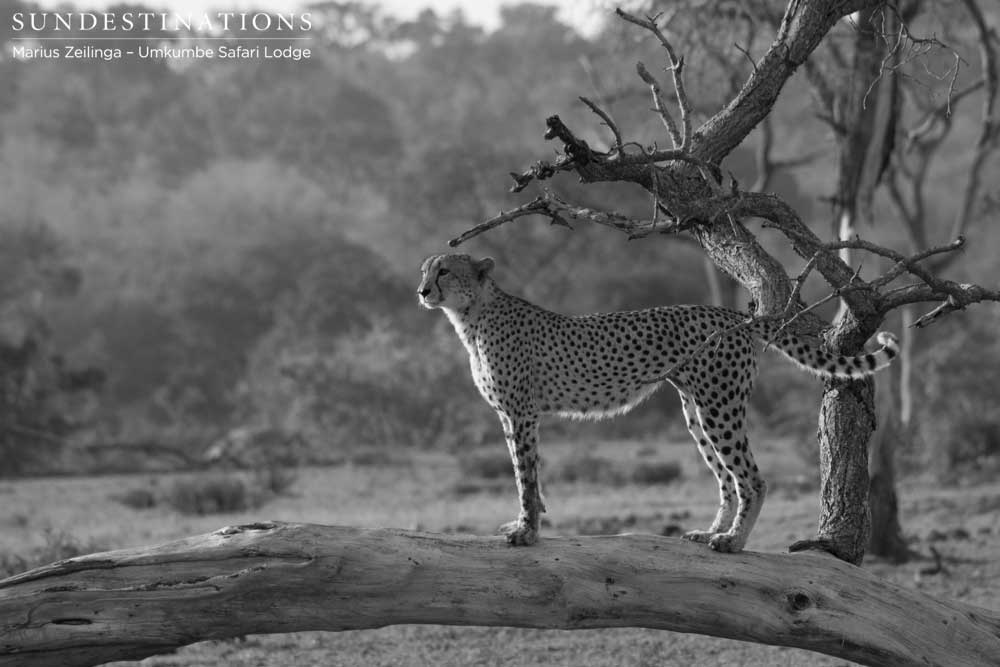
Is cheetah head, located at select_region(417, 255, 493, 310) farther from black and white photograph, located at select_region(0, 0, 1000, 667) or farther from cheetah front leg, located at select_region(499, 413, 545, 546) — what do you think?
cheetah front leg, located at select_region(499, 413, 545, 546)

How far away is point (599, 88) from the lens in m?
11.4

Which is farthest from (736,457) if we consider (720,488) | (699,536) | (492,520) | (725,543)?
(492,520)

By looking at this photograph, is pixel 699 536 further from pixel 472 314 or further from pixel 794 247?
pixel 472 314

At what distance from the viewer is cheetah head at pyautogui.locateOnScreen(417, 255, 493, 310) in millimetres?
5375

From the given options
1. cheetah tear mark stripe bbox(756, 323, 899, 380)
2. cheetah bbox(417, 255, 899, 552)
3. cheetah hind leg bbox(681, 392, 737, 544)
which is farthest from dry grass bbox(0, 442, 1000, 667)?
cheetah tear mark stripe bbox(756, 323, 899, 380)

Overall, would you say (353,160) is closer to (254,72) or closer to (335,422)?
(254,72)

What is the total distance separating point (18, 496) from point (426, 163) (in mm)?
12911

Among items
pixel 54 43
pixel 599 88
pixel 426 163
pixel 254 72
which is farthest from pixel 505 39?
pixel 599 88

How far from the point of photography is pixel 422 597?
14.9 feet

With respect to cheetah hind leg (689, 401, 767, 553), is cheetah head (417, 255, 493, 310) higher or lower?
higher

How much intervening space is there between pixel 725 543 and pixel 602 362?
3.09 ft

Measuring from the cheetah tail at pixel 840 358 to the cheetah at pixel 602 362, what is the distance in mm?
14

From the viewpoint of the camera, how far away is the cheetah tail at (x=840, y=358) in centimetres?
481

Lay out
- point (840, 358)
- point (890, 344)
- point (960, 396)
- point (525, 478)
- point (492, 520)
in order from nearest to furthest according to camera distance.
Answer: point (890, 344), point (840, 358), point (525, 478), point (492, 520), point (960, 396)
